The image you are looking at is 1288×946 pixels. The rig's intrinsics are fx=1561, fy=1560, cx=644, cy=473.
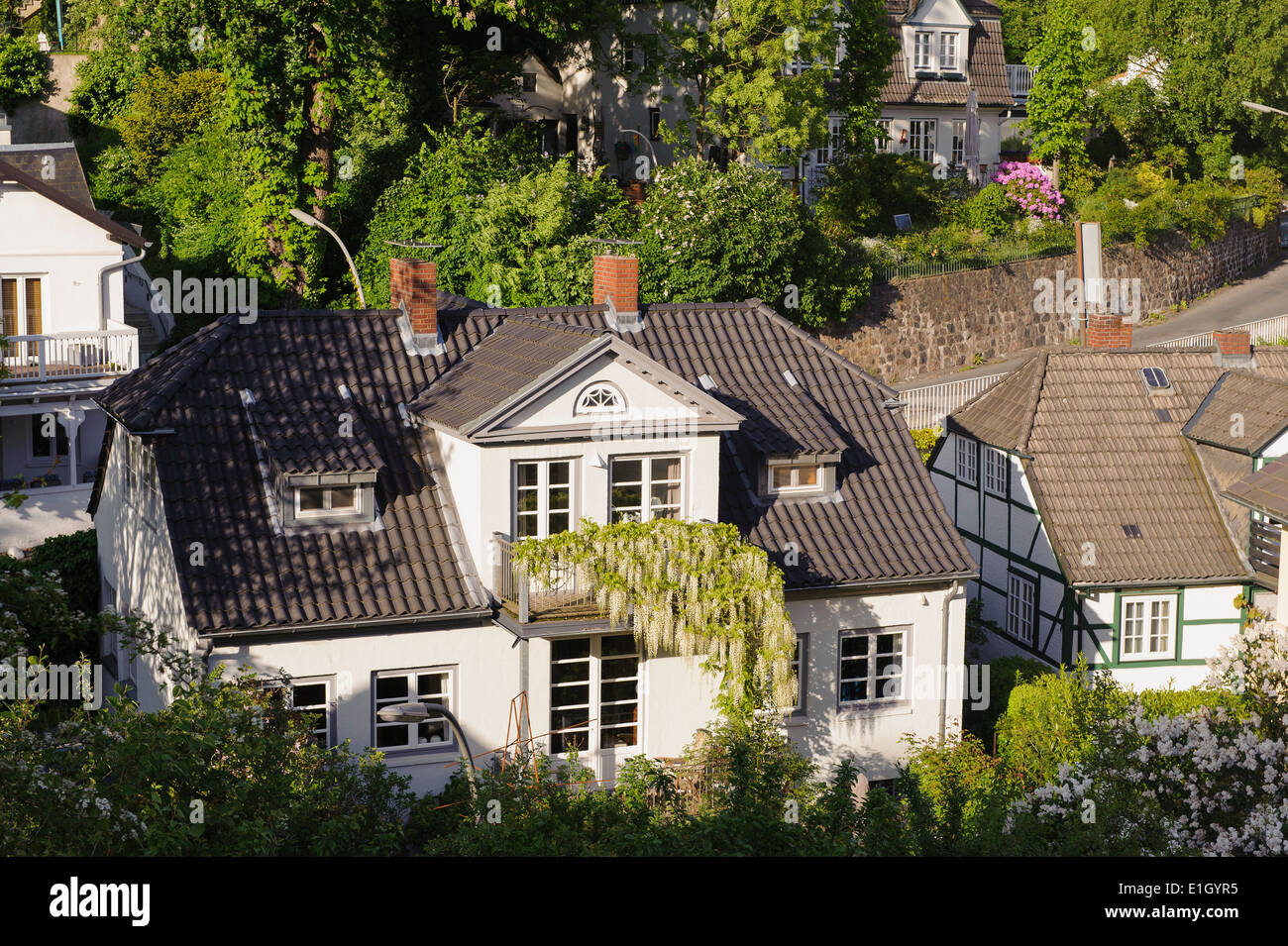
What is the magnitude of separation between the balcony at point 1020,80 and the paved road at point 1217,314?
1028cm

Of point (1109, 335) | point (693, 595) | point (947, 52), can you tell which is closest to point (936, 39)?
point (947, 52)

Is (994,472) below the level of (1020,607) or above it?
above

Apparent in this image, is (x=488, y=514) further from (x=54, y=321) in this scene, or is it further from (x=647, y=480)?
(x=54, y=321)

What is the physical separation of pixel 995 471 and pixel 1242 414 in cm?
468

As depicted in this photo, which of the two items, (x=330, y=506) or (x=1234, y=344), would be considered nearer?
(x=330, y=506)

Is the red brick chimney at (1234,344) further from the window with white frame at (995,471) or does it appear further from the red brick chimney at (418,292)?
the red brick chimney at (418,292)

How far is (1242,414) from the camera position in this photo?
96.4ft

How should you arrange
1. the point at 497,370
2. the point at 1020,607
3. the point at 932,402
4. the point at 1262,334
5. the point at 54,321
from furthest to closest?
the point at 1262,334 < the point at 932,402 < the point at 54,321 < the point at 1020,607 < the point at 497,370

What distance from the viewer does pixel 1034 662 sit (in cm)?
2802

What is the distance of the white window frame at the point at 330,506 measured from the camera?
21.0m

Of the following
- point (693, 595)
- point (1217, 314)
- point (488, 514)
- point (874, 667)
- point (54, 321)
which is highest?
point (1217, 314)

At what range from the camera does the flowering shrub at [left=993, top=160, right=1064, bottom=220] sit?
49531 mm

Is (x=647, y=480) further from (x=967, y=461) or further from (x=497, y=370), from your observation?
(x=967, y=461)

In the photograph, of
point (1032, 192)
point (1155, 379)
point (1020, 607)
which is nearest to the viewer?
point (1020, 607)
